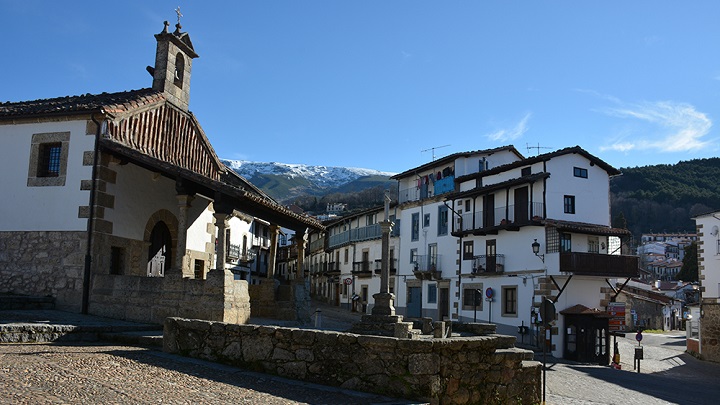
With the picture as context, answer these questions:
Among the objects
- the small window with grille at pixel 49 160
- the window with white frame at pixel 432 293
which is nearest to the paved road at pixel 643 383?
the window with white frame at pixel 432 293

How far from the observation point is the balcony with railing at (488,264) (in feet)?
106

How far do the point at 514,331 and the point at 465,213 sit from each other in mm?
8234

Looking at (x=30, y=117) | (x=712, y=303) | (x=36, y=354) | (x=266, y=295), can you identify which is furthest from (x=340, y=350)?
(x=712, y=303)

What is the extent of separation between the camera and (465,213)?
36.3 m

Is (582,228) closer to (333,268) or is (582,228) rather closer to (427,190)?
(427,190)

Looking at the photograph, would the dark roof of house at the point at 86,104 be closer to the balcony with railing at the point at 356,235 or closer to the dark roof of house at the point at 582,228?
the dark roof of house at the point at 582,228

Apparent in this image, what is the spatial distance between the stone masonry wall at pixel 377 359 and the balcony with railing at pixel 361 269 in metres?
35.7

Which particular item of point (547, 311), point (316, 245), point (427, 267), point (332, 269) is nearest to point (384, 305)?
point (547, 311)

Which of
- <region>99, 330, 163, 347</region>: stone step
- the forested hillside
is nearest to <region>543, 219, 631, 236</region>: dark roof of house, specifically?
<region>99, 330, 163, 347</region>: stone step

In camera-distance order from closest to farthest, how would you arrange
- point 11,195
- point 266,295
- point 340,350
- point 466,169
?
point 340,350 < point 11,195 < point 266,295 < point 466,169

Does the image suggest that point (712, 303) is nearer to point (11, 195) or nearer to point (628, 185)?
point (11, 195)

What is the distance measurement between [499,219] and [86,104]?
23208mm

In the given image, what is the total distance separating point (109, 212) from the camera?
15.0 meters

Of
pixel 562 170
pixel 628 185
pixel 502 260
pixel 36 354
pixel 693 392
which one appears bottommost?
pixel 693 392
